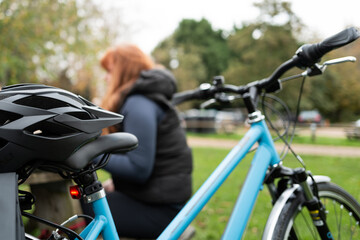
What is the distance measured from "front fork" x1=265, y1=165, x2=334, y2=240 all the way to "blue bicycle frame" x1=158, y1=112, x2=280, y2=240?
6cm

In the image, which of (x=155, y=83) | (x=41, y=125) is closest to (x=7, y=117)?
(x=41, y=125)

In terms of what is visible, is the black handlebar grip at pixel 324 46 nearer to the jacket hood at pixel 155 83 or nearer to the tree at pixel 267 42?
the jacket hood at pixel 155 83

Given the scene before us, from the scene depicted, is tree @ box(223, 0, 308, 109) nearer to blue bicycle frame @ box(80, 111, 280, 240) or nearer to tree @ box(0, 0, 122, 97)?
tree @ box(0, 0, 122, 97)

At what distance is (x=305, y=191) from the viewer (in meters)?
1.54

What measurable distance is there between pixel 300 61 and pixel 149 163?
0.97 meters

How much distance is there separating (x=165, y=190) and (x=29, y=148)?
1168 mm

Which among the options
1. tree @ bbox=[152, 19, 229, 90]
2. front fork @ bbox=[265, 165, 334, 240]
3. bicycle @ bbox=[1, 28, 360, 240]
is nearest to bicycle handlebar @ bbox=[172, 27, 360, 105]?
bicycle @ bbox=[1, 28, 360, 240]

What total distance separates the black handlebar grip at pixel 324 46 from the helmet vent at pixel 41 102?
1061mm

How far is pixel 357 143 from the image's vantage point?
12.7 metres

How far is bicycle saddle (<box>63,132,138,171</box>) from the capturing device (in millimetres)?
1007

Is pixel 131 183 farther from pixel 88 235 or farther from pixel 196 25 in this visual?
pixel 196 25

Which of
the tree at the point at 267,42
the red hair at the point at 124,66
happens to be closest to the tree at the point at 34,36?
the red hair at the point at 124,66

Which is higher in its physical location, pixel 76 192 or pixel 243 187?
pixel 76 192

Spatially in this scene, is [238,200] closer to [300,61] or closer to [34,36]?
[300,61]
